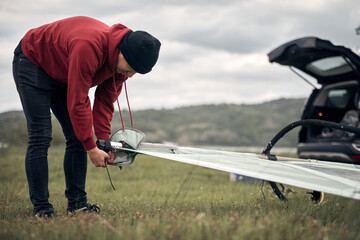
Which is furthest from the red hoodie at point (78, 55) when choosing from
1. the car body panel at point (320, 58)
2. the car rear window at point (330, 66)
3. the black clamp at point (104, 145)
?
the car rear window at point (330, 66)

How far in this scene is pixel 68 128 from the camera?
311 centimetres

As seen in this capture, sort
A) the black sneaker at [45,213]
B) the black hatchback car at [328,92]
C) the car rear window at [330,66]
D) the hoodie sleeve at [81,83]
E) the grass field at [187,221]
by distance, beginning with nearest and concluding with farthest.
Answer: the grass field at [187,221]
the hoodie sleeve at [81,83]
the black sneaker at [45,213]
the black hatchback car at [328,92]
the car rear window at [330,66]

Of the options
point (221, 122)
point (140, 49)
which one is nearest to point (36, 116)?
point (140, 49)

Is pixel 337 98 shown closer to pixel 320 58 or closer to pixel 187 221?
pixel 320 58

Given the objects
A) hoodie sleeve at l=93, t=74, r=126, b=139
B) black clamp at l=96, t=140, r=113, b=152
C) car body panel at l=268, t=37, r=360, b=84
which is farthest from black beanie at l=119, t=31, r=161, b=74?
car body panel at l=268, t=37, r=360, b=84

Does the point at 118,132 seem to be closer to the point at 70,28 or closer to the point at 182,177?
the point at 70,28

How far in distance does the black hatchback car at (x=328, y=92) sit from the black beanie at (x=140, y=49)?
134 inches

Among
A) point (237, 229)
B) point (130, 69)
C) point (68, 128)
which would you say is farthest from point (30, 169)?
point (237, 229)

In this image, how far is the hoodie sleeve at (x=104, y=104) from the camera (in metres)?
3.20

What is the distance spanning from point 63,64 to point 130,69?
0.55 meters

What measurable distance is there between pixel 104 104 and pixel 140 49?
0.88m

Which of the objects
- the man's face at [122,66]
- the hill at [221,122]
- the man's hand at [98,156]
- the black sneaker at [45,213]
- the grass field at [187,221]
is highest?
the man's face at [122,66]

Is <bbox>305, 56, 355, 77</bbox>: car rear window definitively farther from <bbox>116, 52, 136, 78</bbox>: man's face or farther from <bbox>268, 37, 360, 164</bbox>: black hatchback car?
<bbox>116, 52, 136, 78</bbox>: man's face

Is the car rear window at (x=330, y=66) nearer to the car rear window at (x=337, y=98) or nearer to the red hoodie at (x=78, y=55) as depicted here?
the car rear window at (x=337, y=98)
